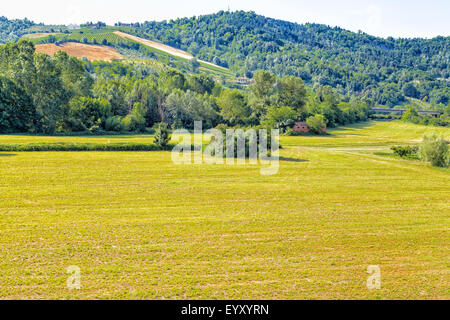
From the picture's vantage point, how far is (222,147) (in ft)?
154

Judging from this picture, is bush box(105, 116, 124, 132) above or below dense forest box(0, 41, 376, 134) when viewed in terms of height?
below

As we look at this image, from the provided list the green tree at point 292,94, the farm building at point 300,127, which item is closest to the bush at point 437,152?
the farm building at point 300,127

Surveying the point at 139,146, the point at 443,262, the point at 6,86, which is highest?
the point at 6,86

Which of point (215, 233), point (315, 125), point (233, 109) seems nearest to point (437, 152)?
point (215, 233)

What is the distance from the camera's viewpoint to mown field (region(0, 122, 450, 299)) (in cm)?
1434

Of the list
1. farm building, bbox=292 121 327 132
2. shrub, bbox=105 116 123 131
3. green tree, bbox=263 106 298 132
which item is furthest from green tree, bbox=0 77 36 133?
farm building, bbox=292 121 327 132

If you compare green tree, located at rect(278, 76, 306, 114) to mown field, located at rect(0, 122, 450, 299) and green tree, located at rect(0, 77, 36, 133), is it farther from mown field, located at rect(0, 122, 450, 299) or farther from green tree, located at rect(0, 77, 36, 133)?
mown field, located at rect(0, 122, 450, 299)

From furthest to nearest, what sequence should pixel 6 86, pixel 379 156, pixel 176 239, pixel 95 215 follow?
pixel 6 86, pixel 379 156, pixel 95 215, pixel 176 239

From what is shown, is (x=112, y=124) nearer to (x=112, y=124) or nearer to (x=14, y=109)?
(x=112, y=124)

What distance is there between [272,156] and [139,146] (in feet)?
63.2

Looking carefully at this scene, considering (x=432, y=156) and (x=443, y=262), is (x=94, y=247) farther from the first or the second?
(x=432, y=156)

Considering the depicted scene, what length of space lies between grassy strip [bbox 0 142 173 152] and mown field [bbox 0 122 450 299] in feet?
22.4

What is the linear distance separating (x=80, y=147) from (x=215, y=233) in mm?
32979
